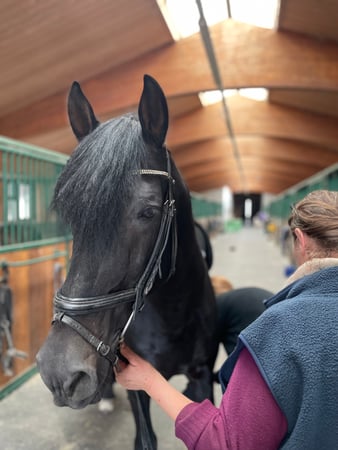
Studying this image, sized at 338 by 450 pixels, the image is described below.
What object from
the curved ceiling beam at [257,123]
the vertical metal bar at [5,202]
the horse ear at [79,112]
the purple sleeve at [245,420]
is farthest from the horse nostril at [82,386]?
the curved ceiling beam at [257,123]

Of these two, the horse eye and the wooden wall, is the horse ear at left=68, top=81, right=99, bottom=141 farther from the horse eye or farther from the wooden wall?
the wooden wall

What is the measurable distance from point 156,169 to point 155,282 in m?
0.36

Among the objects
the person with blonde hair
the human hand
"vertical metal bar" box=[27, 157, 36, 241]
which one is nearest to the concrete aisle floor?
"vertical metal bar" box=[27, 157, 36, 241]

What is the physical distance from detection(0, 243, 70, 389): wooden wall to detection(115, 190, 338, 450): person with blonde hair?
2143 millimetres

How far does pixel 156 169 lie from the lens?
1.23 meters

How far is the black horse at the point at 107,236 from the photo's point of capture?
3.30ft

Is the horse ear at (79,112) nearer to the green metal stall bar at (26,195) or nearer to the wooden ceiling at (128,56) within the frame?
the green metal stall bar at (26,195)

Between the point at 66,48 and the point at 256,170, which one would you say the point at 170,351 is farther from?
the point at 256,170

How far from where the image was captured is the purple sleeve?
33.8 inches

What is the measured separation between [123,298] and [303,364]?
48 centimetres

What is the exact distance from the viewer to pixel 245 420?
87 centimetres

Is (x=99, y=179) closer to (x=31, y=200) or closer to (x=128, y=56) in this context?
(x=31, y=200)

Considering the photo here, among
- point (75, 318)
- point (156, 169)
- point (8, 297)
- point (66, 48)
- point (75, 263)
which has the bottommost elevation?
point (8, 297)

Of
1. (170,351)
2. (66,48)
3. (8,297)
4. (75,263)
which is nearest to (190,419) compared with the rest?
(75,263)
